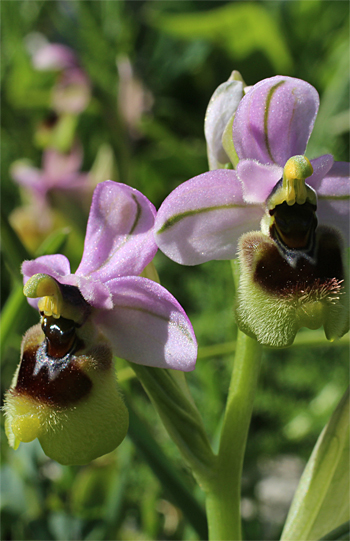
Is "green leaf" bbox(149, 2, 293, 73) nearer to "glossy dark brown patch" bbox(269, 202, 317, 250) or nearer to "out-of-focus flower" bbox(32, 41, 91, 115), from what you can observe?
"out-of-focus flower" bbox(32, 41, 91, 115)

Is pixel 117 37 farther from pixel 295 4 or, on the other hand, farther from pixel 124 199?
pixel 124 199

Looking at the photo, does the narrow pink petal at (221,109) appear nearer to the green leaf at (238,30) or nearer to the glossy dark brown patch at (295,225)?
the glossy dark brown patch at (295,225)

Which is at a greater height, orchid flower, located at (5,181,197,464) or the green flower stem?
orchid flower, located at (5,181,197,464)

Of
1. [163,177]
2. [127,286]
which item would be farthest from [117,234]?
[163,177]

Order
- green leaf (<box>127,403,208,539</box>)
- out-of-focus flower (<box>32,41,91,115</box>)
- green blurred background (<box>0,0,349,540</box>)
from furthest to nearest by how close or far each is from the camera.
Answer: out-of-focus flower (<box>32,41,91,115</box>) → green blurred background (<box>0,0,349,540</box>) → green leaf (<box>127,403,208,539</box>)

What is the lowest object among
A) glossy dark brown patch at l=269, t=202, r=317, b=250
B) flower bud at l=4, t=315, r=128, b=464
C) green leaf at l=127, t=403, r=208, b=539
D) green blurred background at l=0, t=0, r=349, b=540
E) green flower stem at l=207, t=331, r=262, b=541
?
green blurred background at l=0, t=0, r=349, b=540

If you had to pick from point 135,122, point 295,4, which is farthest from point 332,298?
point 295,4

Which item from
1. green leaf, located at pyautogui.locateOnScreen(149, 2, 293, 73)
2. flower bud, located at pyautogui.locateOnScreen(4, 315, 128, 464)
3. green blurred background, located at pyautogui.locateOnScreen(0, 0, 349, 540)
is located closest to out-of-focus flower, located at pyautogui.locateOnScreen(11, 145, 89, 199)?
green blurred background, located at pyautogui.locateOnScreen(0, 0, 349, 540)
